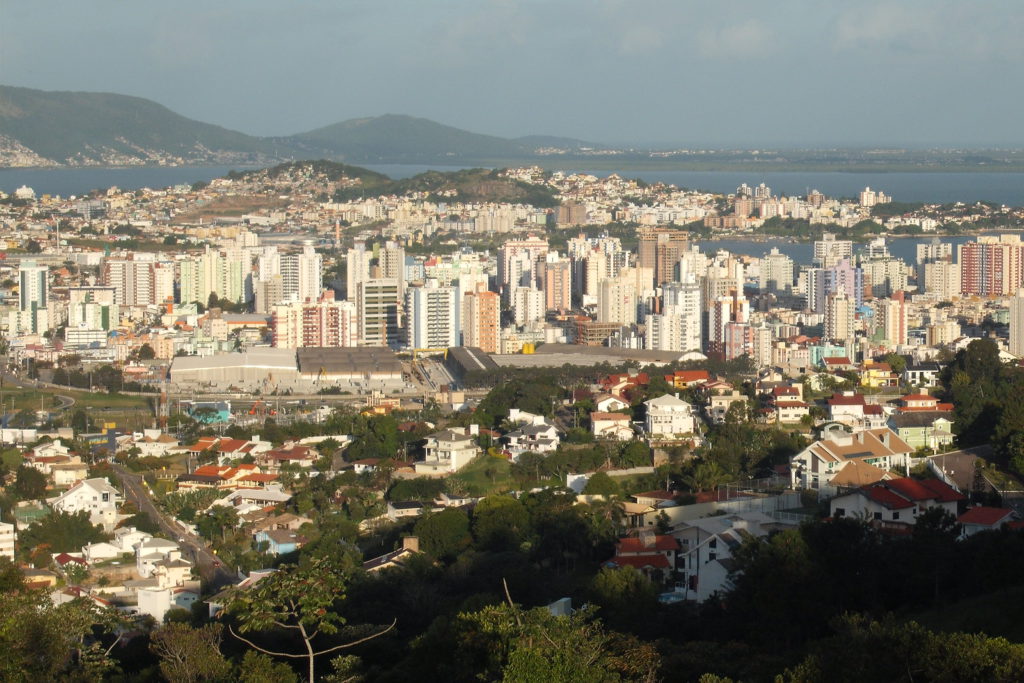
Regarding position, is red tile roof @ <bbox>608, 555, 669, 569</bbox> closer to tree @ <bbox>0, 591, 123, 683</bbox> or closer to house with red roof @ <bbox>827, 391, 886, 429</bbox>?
tree @ <bbox>0, 591, 123, 683</bbox>

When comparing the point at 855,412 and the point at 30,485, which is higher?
the point at 855,412

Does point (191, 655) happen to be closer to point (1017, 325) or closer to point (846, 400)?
point (846, 400)

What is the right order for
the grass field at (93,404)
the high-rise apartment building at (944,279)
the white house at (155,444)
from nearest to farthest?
the white house at (155,444), the grass field at (93,404), the high-rise apartment building at (944,279)

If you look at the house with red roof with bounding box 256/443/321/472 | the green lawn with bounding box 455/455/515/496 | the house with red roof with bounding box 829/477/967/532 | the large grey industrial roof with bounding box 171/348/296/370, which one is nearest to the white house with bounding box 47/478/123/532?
the house with red roof with bounding box 256/443/321/472

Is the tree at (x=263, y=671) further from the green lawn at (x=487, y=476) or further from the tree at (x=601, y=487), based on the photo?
the green lawn at (x=487, y=476)

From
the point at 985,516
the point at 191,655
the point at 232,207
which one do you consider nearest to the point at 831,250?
the point at 232,207

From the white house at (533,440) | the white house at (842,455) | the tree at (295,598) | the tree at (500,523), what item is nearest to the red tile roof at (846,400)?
the white house at (842,455)

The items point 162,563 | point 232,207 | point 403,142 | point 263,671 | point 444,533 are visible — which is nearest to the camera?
point 263,671
